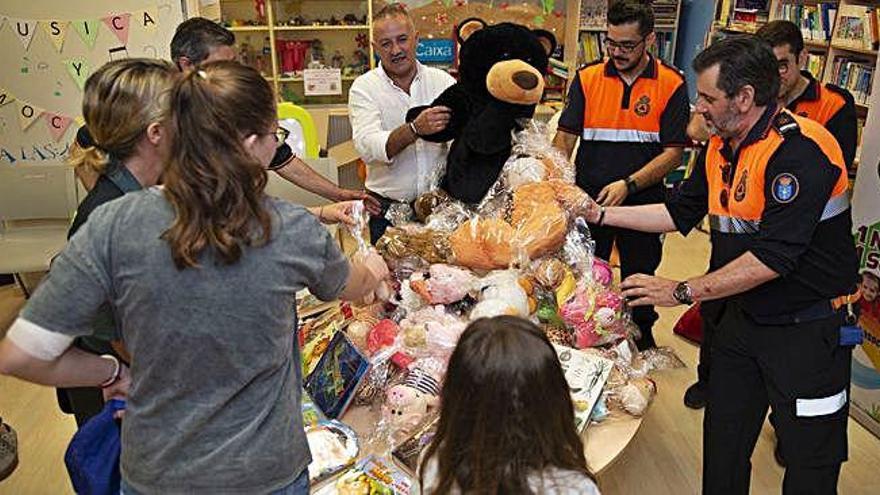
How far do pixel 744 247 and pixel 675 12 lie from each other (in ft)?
13.4

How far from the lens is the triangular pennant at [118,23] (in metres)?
3.46

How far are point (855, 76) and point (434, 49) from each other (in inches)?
113

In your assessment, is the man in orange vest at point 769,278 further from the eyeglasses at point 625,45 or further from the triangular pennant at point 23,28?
the triangular pennant at point 23,28

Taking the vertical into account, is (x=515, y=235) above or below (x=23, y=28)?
below

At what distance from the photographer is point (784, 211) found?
1.66 m

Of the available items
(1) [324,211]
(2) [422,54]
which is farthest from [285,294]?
(2) [422,54]

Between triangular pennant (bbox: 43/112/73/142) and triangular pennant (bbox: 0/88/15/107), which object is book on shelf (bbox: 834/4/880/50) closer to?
triangular pennant (bbox: 43/112/73/142)

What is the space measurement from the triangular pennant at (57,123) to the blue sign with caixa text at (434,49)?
2.60m

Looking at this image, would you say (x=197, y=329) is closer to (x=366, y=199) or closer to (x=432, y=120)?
(x=432, y=120)

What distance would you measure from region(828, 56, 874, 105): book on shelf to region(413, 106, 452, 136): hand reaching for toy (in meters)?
2.31

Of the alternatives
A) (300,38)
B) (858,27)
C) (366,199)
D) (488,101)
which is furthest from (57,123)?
(858,27)

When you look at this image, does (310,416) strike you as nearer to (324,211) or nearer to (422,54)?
(324,211)

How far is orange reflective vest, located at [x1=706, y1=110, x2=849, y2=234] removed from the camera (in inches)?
66.6

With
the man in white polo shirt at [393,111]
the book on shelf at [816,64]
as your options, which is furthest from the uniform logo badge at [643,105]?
the book on shelf at [816,64]
